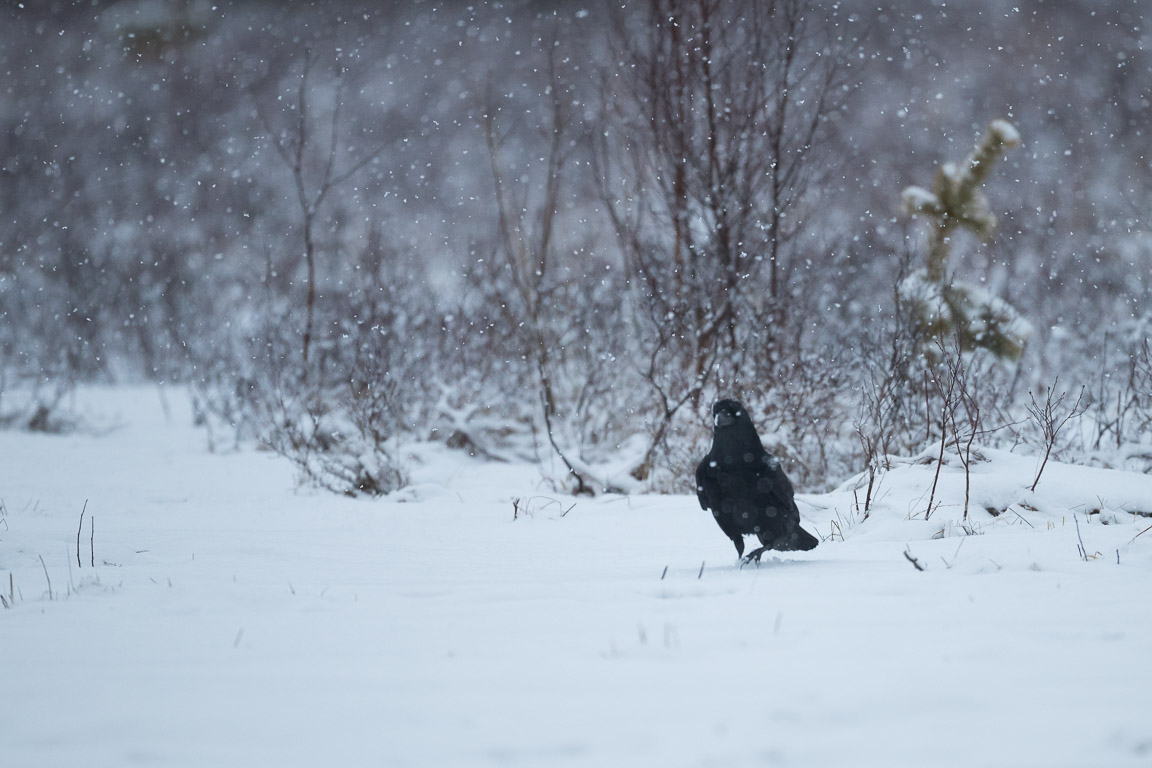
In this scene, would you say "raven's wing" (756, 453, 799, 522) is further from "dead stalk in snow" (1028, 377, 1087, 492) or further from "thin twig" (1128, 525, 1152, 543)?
"dead stalk in snow" (1028, 377, 1087, 492)

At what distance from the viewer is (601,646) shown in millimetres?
2051

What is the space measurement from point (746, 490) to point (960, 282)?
577 centimetres

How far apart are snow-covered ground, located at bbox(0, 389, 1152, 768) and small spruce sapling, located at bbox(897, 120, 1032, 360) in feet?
9.32

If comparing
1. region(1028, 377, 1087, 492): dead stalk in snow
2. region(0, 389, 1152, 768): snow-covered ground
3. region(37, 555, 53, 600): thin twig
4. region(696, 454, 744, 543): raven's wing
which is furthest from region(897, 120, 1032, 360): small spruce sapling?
region(37, 555, 53, 600): thin twig

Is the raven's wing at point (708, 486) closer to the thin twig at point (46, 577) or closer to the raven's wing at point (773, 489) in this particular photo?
the raven's wing at point (773, 489)

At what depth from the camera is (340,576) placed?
319 centimetres

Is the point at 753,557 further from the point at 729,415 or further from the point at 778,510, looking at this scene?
the point at 729,415

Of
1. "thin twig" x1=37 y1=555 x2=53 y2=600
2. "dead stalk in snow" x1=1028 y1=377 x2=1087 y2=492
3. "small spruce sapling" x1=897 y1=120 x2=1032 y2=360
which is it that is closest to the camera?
"thin twig" x1=37 y1=555 x2=53 y2=600

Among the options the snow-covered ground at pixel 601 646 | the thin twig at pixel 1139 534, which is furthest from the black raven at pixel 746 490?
the thin twig at pixel 1139 534

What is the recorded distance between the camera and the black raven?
317 centimetres

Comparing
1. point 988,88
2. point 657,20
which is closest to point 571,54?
point 657,20

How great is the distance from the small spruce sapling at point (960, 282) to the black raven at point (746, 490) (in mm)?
3620

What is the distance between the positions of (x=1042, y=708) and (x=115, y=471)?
9255 mm

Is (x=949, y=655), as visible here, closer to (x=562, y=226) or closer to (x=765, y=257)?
(x=765, y=257)
